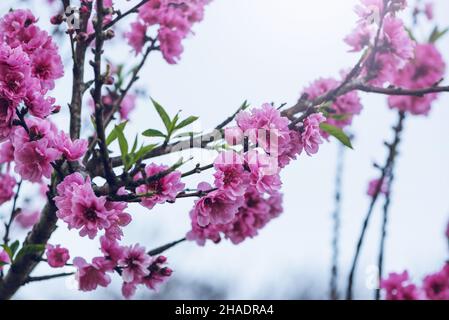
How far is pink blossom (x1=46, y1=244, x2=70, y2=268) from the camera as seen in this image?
84.5 inches

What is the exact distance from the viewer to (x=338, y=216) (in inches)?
136

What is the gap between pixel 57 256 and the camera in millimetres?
2160

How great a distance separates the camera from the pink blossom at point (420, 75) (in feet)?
12.0

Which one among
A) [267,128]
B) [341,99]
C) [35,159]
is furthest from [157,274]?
[341,99]

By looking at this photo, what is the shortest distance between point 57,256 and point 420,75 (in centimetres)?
297

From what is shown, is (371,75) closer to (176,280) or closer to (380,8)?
(380,8)

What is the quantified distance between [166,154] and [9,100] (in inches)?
28.8

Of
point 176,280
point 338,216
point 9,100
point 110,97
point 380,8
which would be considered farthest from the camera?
point 176,280

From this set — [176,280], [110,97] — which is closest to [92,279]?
[110,97]

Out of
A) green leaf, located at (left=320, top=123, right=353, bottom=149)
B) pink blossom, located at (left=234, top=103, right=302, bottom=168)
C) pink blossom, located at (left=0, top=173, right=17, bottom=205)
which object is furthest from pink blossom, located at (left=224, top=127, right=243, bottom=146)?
pink blossom, located at (left=0, top=173, right=17, bottom=205)

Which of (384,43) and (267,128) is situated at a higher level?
(384,43)

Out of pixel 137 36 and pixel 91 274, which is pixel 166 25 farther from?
pixel 91 274
